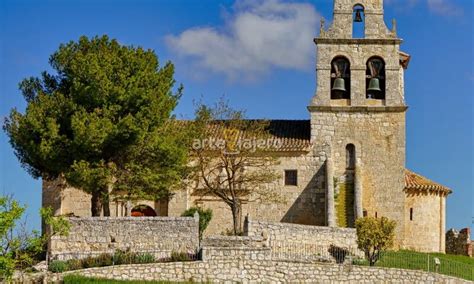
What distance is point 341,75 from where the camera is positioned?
52.6 meters

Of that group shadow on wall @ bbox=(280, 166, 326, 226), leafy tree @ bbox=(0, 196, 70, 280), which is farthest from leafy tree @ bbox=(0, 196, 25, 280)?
shadow on wall @ bbox=(280, 166, 326, 226)

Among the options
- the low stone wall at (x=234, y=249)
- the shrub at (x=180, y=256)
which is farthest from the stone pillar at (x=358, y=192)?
the shrub at (x=180, y=256)

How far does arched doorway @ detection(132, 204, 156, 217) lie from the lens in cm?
5212

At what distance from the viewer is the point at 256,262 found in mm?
40719

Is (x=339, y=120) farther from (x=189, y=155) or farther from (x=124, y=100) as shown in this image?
(x=124, y=100)

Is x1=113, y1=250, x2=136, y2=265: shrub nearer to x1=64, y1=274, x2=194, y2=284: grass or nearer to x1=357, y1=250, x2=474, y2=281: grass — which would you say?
x1=64, y1=274, x2=194, y2=284: grass

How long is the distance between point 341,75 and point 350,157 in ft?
14.3

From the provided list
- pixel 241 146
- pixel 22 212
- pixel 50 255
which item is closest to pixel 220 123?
pixel 241 146

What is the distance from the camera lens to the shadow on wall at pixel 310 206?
5141 centimetres

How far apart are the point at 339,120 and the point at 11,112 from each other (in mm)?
16790

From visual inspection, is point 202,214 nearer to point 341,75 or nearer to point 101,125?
point 101,125

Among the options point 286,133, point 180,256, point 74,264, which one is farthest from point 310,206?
point 74,264

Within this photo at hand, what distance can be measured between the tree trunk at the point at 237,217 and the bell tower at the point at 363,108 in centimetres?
498

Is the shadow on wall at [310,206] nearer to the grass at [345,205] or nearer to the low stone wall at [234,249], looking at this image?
the grass at [345,205]
